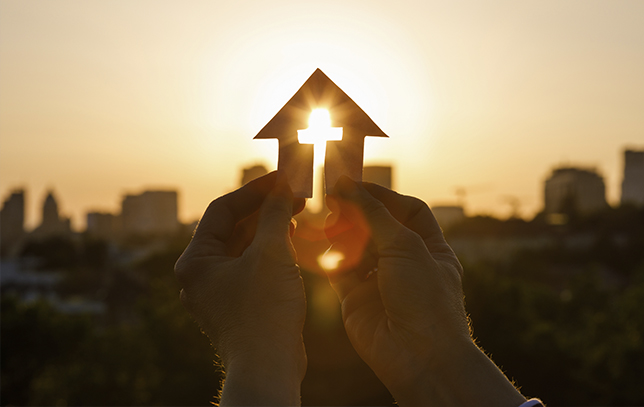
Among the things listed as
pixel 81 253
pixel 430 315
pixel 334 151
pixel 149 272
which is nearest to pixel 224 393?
pixel 430 315

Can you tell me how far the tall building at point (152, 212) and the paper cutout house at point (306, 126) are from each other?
112067 mm

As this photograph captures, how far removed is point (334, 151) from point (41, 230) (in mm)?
144903

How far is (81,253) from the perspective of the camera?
79188mm

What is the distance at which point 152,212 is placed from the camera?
11850cm

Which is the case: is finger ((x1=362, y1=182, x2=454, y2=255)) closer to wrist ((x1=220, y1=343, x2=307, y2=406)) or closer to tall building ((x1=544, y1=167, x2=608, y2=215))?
wrist ((x1=220, y1=343, x2=307, y2=406))

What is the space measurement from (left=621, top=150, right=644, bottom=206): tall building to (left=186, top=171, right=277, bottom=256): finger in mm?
119127

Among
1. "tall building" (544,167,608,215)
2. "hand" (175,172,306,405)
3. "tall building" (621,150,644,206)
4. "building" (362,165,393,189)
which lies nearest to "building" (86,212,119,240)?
"tall building" (544,167,608,215)

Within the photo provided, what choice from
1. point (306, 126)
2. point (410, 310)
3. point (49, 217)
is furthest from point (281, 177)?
point (49, 217)

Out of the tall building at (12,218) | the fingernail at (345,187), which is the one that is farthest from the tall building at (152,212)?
the fingernail at (345,187)

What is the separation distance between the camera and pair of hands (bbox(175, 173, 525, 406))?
8.18 feet

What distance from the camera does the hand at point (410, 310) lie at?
2.70 metres

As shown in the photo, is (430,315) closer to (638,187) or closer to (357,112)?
(357,112)

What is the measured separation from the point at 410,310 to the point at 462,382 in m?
A: 0.48

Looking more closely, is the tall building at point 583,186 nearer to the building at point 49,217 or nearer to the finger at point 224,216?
the finger at point 224,216
